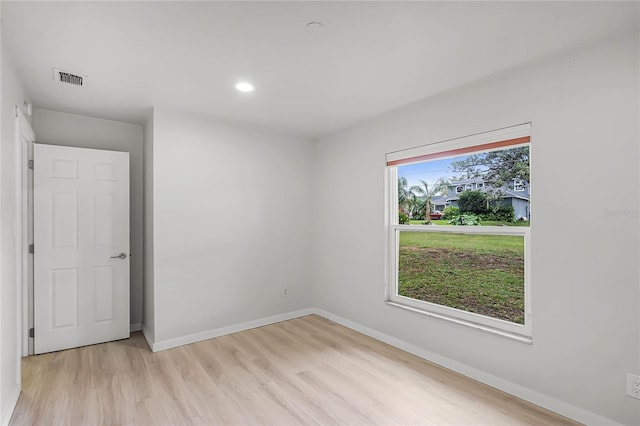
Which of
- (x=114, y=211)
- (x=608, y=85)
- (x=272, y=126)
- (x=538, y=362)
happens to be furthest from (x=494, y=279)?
(x=114, y=211)

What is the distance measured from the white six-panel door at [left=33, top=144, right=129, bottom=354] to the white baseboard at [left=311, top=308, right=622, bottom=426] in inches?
113

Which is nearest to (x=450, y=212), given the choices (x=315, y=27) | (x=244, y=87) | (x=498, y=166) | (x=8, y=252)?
(x=498, y=166)

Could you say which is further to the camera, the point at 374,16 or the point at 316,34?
the point at 316,34

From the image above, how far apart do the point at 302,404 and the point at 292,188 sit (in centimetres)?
268

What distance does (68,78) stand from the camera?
261cm

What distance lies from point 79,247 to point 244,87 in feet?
7.91

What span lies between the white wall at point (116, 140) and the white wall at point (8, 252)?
1147mm

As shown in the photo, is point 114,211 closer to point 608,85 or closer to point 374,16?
point 374,16

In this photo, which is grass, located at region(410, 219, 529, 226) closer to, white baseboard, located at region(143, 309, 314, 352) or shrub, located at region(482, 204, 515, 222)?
shrub, located at region(482, 204, 515, 222)

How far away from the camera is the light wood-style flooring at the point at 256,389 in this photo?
221cm

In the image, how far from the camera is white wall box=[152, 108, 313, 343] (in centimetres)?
340

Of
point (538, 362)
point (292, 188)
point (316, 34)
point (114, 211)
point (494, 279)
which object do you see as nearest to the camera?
point (316, 34)

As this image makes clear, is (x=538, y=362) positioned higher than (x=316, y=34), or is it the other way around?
(x=316, y=34)

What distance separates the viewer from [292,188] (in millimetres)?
4418
